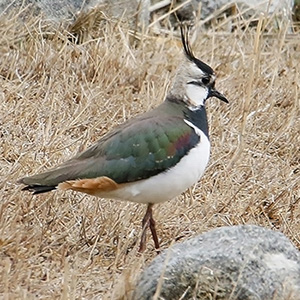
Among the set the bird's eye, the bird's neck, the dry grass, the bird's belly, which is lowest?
the dry grass

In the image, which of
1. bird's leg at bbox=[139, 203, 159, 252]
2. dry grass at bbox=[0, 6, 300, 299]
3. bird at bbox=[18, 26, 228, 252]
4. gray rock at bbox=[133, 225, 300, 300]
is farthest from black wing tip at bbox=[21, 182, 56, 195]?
gray rock at bbox=[133, 225, 300, 300]

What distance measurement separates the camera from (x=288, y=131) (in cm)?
595

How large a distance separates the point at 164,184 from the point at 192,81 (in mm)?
746

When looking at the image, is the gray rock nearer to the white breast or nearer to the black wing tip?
the white breast

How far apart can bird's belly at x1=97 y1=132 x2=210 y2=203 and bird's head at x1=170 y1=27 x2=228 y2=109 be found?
1.65 ft

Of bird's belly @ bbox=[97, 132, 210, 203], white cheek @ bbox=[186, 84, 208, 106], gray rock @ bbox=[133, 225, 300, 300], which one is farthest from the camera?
white cheek @ bbox=[186, 84, 208, 106]

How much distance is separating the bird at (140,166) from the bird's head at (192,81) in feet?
0.90

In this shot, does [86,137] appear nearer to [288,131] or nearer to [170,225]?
[170,225]

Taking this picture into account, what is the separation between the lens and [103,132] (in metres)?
5.57

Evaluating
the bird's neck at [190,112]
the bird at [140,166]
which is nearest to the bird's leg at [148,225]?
the bird at [140,166]

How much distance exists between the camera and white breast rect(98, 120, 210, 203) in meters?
3.98

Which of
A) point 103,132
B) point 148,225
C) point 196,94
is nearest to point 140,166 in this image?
point 148,225

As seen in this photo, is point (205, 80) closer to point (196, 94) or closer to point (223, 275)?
point (196, 94)

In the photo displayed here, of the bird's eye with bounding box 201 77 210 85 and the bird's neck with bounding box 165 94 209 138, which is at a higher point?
the bird's eye with bounding box 201 77 210 85
